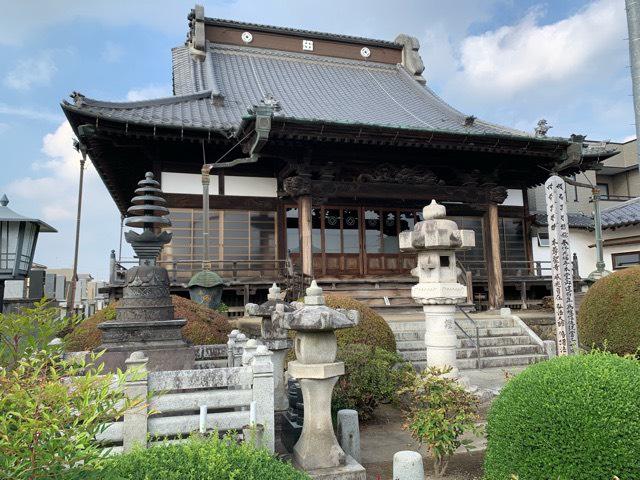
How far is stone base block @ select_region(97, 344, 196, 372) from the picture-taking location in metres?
5.92

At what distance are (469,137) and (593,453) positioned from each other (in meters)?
11.2

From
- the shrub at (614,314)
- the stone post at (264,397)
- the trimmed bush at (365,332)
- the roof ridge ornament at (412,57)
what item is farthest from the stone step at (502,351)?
the roof ridge ornament at (412,57)

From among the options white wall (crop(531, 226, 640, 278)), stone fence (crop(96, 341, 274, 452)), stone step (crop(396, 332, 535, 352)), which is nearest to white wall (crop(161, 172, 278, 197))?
stone step (crop(396, 332, 535, 352))

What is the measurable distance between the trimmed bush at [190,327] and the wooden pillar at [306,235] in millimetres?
3706

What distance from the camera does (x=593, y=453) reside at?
334 centimetres

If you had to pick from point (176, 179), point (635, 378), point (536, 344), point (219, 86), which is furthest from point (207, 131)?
point (635, 378)

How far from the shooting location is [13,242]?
4.54m

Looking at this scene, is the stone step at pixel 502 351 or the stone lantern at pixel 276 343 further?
the stone step at pixel 502 351

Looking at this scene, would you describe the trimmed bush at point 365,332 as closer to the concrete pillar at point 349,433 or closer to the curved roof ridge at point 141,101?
the concrete pillar at point 349,433

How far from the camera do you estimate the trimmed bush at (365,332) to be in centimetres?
820

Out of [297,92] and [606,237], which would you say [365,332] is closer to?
[297,92]

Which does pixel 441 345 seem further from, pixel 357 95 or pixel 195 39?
pixel 195 39

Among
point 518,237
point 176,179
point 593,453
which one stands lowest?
point 593,453

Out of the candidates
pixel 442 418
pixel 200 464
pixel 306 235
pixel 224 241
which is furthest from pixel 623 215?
pixel 200 464
